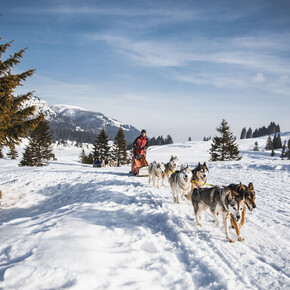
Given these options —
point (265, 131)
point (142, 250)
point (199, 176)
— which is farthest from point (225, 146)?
point (265, 131)

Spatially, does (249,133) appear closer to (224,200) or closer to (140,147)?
(140,147)

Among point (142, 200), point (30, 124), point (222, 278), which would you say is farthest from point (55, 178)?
point (222, 278)

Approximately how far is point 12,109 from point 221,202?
9.18m

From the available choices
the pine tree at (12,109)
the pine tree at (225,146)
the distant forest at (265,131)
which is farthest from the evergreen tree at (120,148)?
the distant forest at (265,131)

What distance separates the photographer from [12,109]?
8.84 m

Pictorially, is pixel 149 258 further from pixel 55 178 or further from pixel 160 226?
pixel 55 178

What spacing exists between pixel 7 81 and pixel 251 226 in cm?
1022

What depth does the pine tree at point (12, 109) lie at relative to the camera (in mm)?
8268

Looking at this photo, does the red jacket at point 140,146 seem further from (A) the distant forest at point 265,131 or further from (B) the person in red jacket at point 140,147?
(A) the distant forest at point 265,131

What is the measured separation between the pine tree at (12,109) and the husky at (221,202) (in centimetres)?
801

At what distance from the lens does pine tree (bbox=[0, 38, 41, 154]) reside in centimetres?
827

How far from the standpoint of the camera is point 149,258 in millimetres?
3750

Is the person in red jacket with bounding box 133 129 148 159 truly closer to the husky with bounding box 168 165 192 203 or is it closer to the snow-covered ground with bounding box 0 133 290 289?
the husky with bounding box 168 165 192 203

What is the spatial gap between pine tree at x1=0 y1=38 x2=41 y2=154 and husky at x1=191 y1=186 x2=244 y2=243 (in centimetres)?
801
